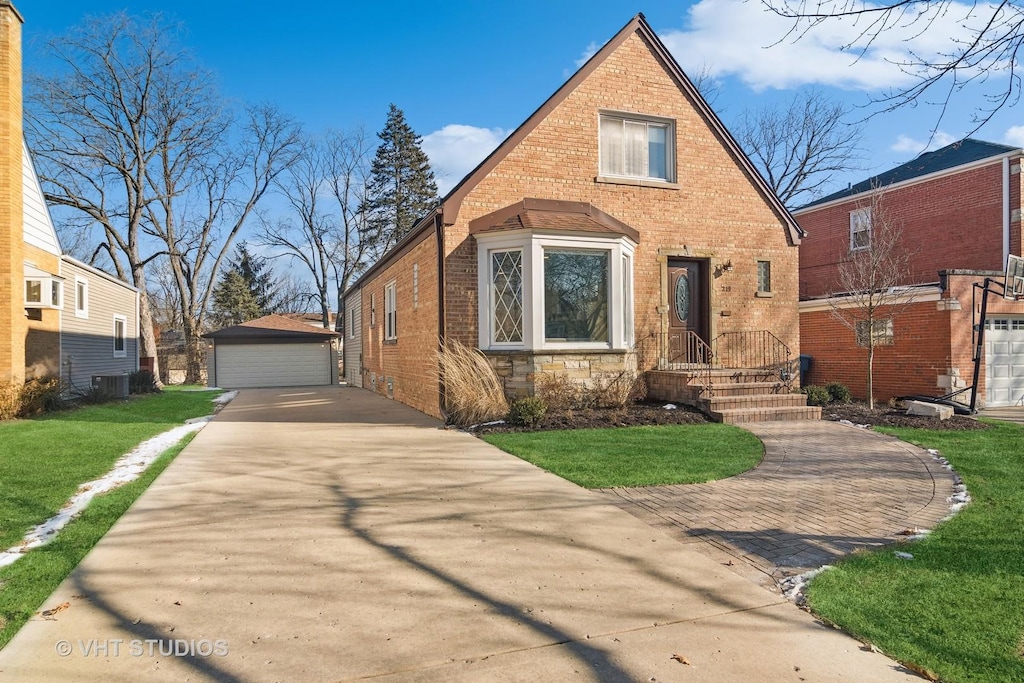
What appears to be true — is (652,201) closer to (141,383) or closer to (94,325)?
(94,325)

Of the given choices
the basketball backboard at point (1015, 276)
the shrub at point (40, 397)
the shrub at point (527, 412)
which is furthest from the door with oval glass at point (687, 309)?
the shrub at point (40, 397)

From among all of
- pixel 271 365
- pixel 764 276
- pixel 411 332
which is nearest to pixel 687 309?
pixel 764 276

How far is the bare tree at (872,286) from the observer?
12062 millimetres

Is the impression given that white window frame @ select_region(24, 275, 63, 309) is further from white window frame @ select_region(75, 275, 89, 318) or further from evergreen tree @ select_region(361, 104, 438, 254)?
evergreen tree @ select_region(361, 104, 438, 254)

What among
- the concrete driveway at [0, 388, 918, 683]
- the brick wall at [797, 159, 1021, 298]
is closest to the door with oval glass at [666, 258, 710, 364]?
the concrete driveway at [0, 388, 918, 683]

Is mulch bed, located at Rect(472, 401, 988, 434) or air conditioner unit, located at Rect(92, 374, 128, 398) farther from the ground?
air conditioner unit, located at Rect(92, 374, 128, 398)

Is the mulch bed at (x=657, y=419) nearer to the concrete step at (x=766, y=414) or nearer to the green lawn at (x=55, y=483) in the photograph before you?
the concrete step at (x=766, y=414)

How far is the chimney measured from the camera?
12.4m

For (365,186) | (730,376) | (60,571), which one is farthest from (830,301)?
(365,186)

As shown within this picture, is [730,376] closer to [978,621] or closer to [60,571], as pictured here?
[978,621]

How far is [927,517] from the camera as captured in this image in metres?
4.81

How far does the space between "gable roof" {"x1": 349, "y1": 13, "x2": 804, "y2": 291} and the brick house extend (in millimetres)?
28

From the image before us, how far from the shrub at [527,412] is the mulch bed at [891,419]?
16.7 feet

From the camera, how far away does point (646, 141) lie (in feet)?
41.3
